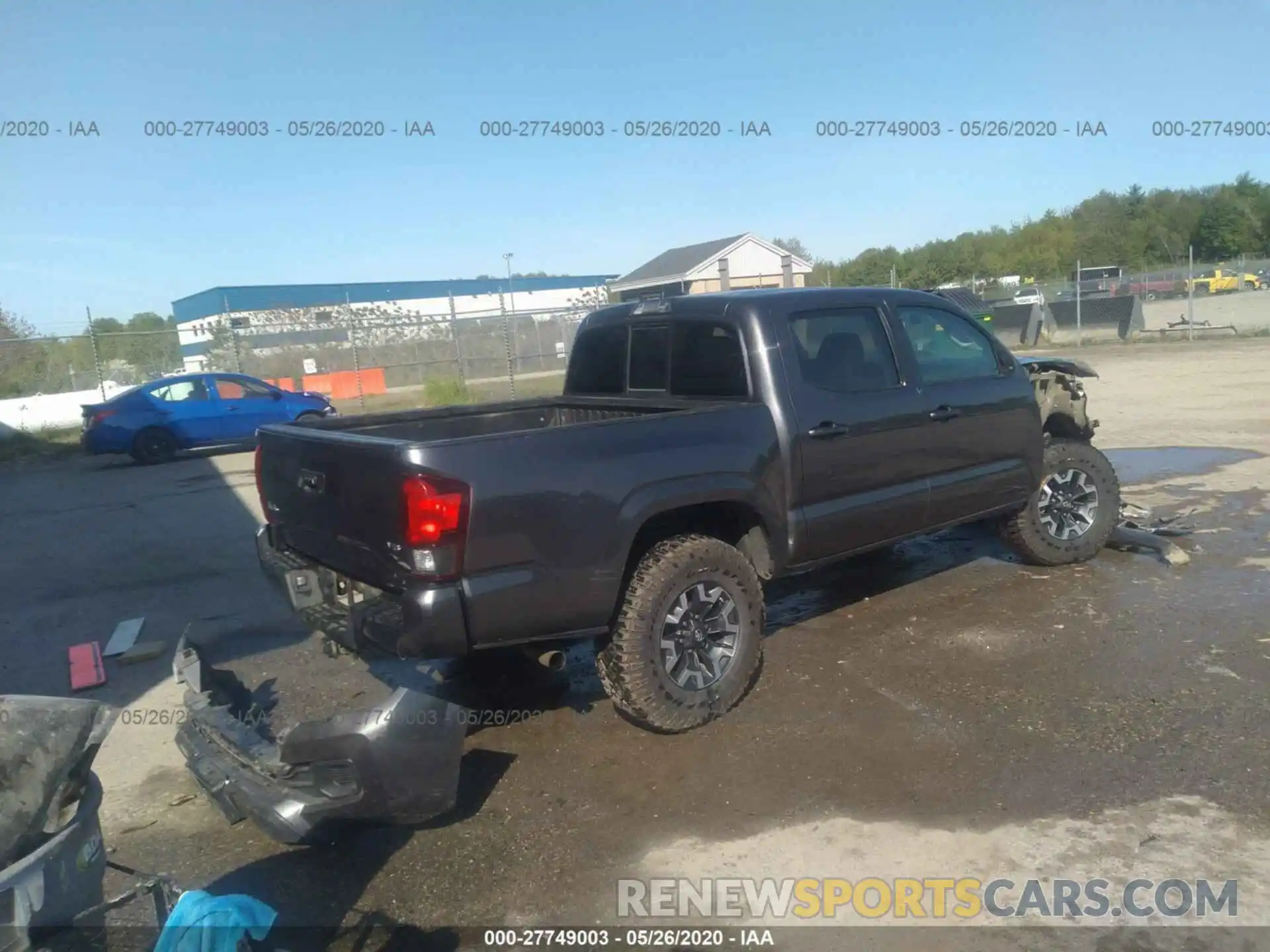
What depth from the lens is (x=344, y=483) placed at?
12.5ft

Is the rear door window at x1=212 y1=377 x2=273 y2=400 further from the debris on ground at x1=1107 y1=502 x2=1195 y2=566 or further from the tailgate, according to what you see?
the debris on ground at x1=1107 y1=502 x2=1195 y2=566

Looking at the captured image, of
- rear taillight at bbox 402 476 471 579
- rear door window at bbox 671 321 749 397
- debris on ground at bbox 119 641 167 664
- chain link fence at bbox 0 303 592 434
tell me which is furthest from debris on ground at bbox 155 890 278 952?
chain link fence at bbox 0 303 592 434

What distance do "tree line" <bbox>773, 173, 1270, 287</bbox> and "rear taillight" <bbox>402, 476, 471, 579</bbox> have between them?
4437 cm

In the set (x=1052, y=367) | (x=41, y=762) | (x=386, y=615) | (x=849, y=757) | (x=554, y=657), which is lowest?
(x=849, y=757)

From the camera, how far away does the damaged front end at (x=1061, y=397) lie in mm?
6289

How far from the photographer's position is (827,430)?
4.75 m

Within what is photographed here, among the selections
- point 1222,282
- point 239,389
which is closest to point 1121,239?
point 1222,282

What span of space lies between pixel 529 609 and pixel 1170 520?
580 cm

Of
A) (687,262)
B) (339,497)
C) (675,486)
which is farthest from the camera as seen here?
(687,262)

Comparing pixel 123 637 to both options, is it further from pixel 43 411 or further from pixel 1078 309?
pixel 1078 309

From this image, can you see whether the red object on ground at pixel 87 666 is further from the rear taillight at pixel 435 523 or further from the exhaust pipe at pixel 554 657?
the rear taillight at pixel 435 523

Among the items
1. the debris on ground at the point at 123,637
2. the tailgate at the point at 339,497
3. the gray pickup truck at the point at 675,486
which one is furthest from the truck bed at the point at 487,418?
the debris on ground at the point at 123,637

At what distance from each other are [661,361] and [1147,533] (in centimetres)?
382

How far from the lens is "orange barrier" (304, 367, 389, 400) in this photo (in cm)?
2372
